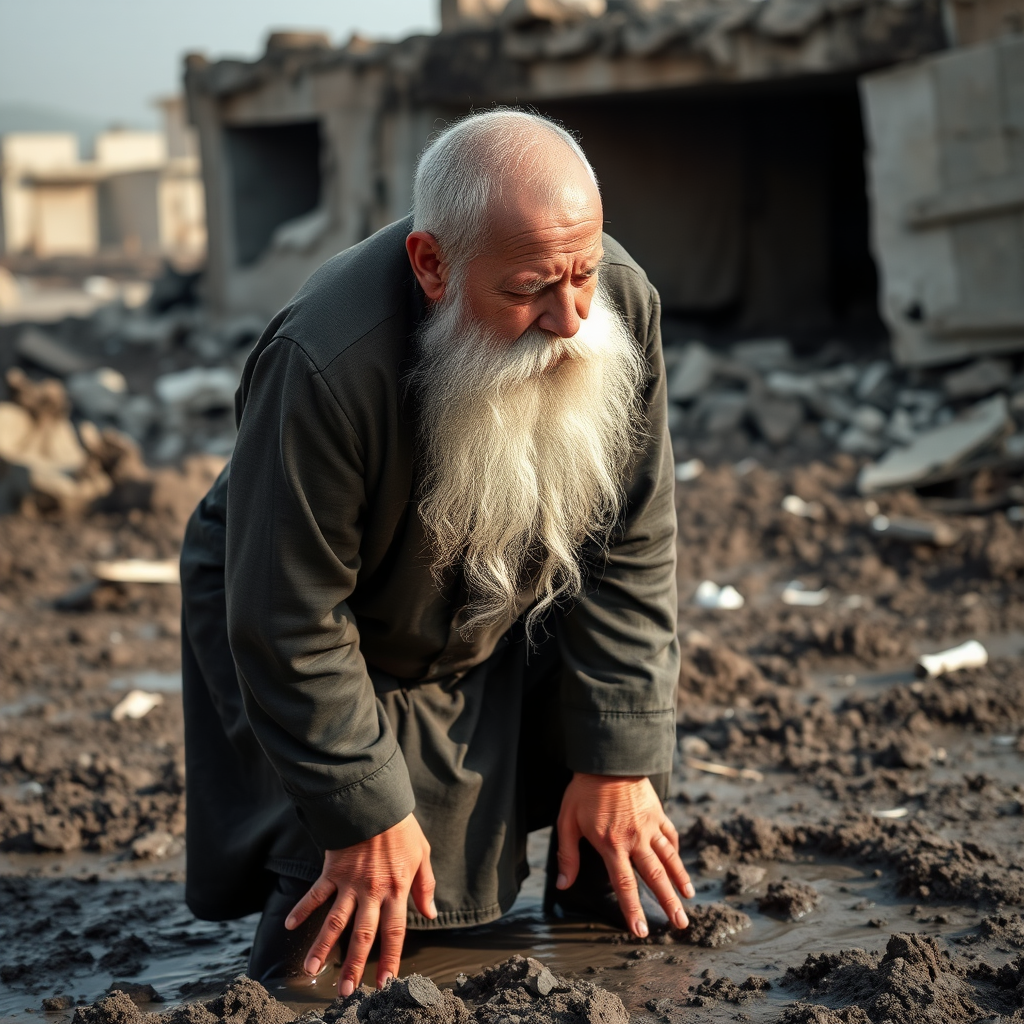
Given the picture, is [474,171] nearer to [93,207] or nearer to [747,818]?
[747,818]

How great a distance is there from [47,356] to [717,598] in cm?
724

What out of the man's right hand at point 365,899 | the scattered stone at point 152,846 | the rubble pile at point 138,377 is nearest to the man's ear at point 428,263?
the man's right hand at point 365,899

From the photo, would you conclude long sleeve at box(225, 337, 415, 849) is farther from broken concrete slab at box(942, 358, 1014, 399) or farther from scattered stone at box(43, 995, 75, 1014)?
broken concrete slab at box(942, 358, 1014, 399)

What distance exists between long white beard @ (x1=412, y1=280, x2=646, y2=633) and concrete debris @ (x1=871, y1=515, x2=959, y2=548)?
308 centimetres

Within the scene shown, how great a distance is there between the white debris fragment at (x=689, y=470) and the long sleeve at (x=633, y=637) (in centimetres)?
408

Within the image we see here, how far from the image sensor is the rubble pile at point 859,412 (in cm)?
611

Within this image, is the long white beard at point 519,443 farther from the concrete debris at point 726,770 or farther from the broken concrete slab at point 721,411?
the broken concrete slab at point 721,411

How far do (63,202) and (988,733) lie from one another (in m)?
27.9

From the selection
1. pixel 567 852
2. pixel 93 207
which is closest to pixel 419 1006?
pixel 567 852

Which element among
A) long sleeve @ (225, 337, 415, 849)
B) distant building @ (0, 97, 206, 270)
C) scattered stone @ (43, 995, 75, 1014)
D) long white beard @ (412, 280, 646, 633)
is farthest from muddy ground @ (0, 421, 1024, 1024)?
distant building @ (0, 97, 206, 270)

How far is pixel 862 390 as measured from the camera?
7.61 metres

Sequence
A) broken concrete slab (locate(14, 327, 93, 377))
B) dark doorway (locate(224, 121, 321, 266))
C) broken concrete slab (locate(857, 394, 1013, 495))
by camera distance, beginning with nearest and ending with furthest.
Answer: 1. broken concrete slab (locate(857, 394, 1013, 495))
2. broken concrete slab (locate(14, 327, 93, 377))
3. dark doorway (locate(224, 121, 321, 266))

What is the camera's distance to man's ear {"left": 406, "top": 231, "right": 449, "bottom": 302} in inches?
84.2

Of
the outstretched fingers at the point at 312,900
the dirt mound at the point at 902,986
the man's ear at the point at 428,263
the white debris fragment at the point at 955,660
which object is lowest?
the dirt mound at the point at 902,986
